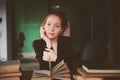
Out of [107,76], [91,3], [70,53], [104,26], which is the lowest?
[107,76]

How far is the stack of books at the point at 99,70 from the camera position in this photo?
5.77 ft

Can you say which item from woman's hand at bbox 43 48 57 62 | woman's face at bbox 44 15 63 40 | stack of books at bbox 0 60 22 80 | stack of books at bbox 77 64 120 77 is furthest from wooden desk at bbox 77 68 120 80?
stack of books at bbox 0 60 22 80

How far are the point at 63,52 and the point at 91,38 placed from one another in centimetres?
23

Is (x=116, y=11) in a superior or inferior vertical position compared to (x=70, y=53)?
superior

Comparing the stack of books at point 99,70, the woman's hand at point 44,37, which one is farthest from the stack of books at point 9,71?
the stack of books at point 99,70

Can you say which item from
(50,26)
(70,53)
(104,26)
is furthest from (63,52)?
(104,26)

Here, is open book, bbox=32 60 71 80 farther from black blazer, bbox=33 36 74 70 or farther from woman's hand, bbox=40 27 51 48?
woman's hand, bbox=40 27 51 48

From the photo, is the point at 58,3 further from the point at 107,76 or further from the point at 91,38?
the point at 107,76

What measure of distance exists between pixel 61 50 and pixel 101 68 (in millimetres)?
317

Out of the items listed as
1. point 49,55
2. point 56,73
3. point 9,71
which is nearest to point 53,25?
point 49,55

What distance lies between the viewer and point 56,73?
1.78 metres

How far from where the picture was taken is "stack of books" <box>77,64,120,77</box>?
Answer: 1760mm

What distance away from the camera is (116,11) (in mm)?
1803

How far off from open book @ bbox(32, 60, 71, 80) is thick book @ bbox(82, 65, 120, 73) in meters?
0.13
